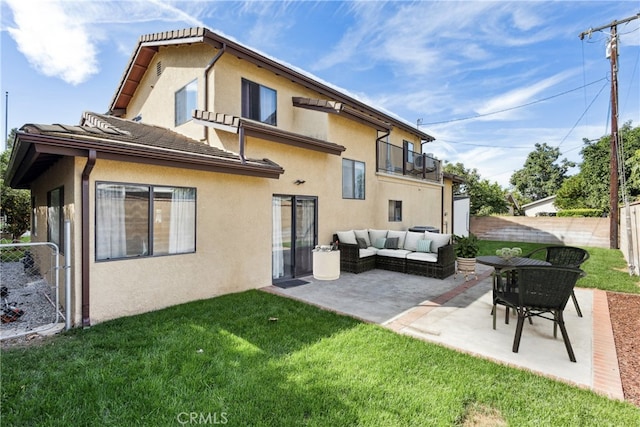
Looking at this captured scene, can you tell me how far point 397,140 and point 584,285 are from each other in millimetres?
10152

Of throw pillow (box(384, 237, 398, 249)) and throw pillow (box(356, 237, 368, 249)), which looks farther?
throw pillow (box(384, 237, 398, 249))

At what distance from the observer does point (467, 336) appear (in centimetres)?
489

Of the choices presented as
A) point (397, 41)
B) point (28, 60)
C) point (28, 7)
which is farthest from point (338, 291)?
point (28, 60)

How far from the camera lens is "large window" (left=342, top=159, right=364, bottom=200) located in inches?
430

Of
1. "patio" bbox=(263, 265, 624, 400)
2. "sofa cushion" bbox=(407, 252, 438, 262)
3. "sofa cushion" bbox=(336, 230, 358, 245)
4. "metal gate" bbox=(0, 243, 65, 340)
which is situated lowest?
"patio" bbox=(263, 265, 624, 400)

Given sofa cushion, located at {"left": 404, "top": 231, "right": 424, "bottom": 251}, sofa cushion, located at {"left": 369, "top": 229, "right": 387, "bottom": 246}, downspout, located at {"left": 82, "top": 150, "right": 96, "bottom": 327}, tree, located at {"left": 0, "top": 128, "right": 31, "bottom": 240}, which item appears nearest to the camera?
downspout, located at {"left": 82, "top": 150, "right": 96, "bottom": 327}

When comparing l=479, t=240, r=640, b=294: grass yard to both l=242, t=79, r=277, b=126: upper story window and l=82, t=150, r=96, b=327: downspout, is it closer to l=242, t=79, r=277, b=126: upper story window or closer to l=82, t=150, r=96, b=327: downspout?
l=242, t=79, r=277, b=126: upper story window

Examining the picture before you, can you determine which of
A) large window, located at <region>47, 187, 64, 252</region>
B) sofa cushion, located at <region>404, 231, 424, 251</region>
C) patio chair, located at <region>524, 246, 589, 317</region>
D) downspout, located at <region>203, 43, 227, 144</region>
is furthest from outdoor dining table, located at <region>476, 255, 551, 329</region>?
large window, located at <region>47, 187, 64, 252</region>

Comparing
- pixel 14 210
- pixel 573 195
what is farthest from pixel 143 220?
pixel 573 195

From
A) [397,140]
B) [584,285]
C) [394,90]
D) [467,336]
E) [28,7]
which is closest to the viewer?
[467,336]

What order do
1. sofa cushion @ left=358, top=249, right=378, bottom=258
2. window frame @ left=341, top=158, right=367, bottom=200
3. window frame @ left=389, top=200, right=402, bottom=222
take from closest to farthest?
sofa cushion @ left=358, top=249, right=378, bottom=258 < window frame @ left=341, top=158, right=367, bottom=200 < window frame @ left=389, top=200, right=402, bottom=222

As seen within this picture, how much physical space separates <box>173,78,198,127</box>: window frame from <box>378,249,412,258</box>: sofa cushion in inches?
301

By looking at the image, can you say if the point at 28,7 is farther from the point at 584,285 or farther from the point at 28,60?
the point at 584,285

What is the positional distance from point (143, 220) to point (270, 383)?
4.29 meters
